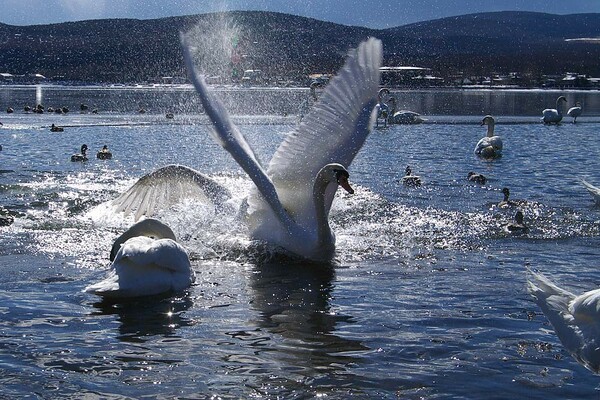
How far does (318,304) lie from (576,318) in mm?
3394

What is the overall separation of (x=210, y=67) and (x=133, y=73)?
20.6 metres

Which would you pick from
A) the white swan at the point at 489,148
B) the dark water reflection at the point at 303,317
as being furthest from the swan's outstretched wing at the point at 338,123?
the white swan at the point at 489,148

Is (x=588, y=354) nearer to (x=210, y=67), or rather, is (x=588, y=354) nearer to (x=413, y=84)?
(x=413, y=84)

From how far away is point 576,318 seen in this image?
532 centimetres

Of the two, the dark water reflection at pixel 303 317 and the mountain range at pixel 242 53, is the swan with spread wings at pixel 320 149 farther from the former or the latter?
the mountain range at pixel 242 53

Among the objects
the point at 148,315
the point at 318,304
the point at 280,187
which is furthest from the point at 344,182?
the point at 148,315

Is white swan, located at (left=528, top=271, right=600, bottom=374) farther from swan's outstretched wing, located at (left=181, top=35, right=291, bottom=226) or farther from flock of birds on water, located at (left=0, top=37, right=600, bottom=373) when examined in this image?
swan's outstretched wing, located at (left=181, top=35, right=291, bottom=226)

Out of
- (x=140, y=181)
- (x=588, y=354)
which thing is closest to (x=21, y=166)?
(x=140, y=181)

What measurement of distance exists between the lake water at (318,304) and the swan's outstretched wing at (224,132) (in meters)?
0.98

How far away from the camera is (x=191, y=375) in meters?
6.30

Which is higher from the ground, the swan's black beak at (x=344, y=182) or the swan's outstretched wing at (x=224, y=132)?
the swan's outstretched wing at (x=224, y=132)

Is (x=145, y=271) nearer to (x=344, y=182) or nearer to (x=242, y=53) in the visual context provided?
(x=344, y=182)

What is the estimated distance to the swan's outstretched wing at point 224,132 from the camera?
362 inches

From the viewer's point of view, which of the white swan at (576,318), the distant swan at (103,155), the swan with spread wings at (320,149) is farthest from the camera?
the distant swan at (103,155)
